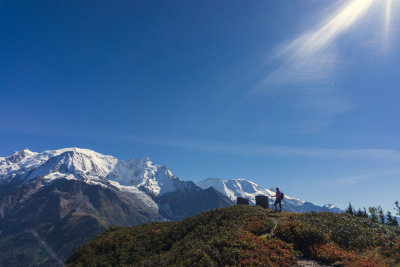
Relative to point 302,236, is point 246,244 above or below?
below

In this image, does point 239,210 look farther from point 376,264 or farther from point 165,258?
point 376,264

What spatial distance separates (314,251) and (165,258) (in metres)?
10.1

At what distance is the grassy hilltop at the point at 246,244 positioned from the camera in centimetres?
1413

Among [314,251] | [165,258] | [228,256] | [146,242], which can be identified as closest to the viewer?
[228,256]

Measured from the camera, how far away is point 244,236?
16.8m

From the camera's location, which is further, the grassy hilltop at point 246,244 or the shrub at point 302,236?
the shrub at point 302,236

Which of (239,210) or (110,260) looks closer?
→ (110,260)

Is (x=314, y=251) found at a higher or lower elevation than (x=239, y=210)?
lower

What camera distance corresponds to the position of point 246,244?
1522 centimetres

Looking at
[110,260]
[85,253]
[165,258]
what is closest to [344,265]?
[165,258]

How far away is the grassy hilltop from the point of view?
46.4 feet

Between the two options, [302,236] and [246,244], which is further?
[302,236]

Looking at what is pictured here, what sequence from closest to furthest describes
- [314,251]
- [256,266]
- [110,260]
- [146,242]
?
[256,266] < [314,251] < [110,260] < [146,242]

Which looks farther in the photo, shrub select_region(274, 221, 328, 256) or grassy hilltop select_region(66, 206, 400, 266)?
shrub select_region(274, 221, 328, 256)
